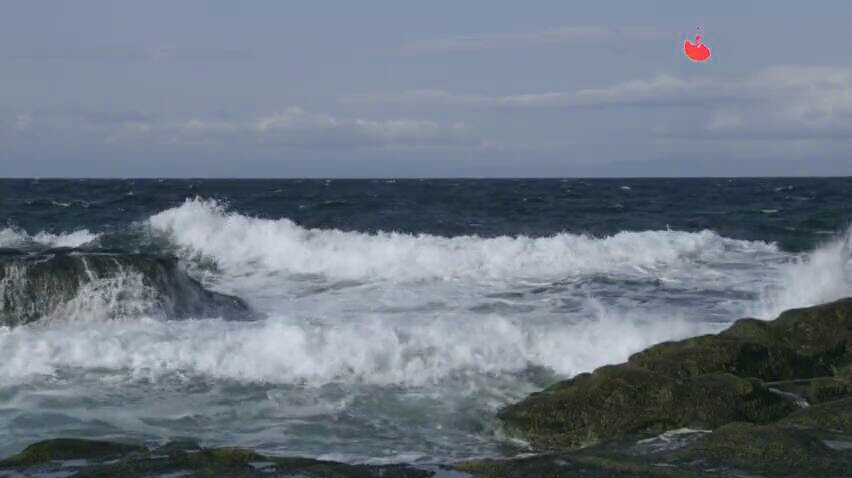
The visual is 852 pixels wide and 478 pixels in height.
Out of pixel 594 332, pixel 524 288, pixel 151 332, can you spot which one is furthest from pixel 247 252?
pixel 594 332

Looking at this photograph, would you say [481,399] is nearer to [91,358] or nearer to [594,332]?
[594,332]

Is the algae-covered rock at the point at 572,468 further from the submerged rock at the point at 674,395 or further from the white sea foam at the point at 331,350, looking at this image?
the white sea foam at the point at 331,350

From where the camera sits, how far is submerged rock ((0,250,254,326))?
1490 centimetres

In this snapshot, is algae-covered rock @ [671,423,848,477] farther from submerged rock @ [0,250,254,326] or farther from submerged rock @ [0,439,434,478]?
submerged rock @ [0,250,254,326]

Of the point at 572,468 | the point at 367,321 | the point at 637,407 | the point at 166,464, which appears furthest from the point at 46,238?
the point at 572,468

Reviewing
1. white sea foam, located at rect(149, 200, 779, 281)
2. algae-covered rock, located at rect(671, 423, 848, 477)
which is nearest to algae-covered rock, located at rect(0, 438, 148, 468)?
algae-covered rock, located at rect(671, 423, 848, 477)

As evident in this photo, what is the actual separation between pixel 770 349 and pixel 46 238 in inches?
943

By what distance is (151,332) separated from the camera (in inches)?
535

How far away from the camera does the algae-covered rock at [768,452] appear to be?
6.62m

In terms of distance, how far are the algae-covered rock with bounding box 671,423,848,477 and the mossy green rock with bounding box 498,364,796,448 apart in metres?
0.94

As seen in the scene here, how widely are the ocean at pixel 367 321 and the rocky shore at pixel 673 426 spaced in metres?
0.79

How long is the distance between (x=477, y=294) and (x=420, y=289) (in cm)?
136

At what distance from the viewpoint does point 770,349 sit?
1030 cm

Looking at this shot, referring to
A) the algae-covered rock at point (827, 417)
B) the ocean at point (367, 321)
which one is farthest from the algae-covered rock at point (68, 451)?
the algae-covered rock at point (827, 417)
